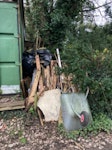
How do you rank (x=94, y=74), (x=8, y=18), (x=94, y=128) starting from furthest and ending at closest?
1. (x=8, y=18)
2. (x=94, y=74)
3. (x=94, y=128)

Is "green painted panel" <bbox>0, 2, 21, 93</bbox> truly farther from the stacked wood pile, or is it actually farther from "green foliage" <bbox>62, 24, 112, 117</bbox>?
"green foliage" <bbox>62, 24, 112, 117</bbox>

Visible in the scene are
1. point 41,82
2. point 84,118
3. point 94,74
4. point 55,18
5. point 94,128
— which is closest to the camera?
point 84,118

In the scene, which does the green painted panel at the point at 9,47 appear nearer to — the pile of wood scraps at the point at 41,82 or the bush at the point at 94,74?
the pile of wood scraps at the point at 41,82

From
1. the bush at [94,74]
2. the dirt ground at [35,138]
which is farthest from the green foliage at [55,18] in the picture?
the dirt ground at [35,138]

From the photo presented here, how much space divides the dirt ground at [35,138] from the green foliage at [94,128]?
70mm

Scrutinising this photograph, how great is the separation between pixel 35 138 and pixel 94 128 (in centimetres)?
103

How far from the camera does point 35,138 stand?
339cm

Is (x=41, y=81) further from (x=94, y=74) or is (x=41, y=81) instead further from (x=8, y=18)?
(x=8, y=18)

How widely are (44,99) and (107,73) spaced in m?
1.29

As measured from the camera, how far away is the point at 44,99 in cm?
397

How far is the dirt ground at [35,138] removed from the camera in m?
3.18

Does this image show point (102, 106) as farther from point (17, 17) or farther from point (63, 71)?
point (17, 17)

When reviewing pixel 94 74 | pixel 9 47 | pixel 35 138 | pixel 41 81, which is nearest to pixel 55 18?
pixel 9 47

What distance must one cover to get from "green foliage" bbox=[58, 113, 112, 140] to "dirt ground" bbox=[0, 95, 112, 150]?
70 millimetres
